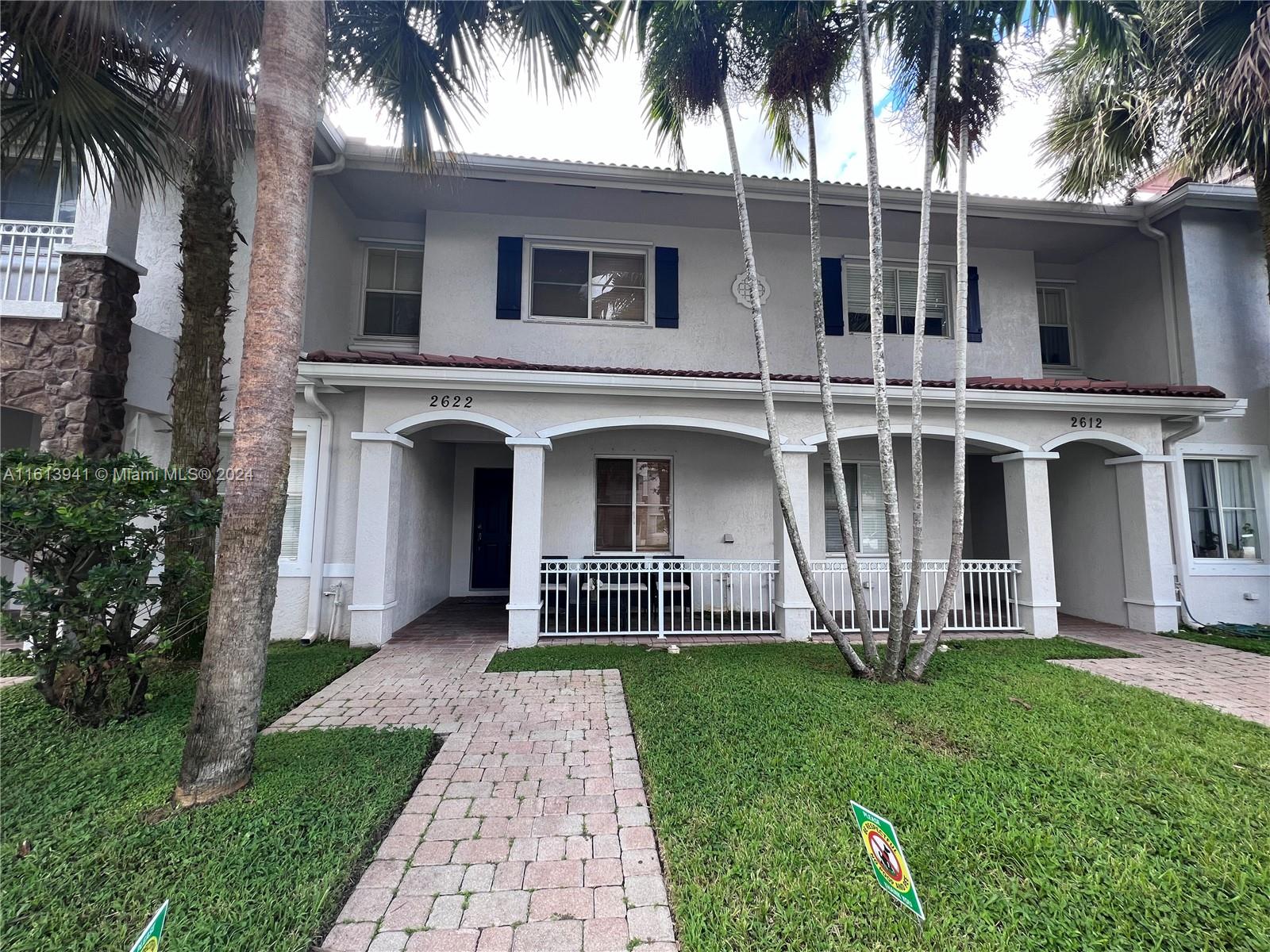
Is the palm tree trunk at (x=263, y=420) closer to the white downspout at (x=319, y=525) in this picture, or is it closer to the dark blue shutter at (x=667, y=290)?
the white downspout at (x=319, y=525)

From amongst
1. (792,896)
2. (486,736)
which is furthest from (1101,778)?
(486,736)

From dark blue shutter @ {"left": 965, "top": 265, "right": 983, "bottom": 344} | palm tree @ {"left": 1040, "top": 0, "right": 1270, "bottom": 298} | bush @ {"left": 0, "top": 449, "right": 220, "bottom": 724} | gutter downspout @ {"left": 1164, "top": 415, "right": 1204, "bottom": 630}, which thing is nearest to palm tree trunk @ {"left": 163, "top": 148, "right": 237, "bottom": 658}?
bush @ {"left": 0, "top": 449, "right": 220, "bottom": 724}

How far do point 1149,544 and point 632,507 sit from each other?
25.9 feet

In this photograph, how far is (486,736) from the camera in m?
4.29

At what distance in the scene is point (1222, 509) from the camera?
29.0 ft

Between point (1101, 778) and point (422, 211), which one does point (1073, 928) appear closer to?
point (1101, 778)

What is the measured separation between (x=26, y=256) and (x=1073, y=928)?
11277 mm

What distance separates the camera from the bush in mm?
3828

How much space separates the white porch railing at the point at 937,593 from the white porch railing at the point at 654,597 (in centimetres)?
96

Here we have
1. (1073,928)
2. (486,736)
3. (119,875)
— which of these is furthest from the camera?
(486,736)

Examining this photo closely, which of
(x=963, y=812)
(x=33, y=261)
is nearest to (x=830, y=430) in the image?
(x=963, y=812)

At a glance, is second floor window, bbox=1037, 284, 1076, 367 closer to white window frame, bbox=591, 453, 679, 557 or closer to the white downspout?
white window frame, bbox=591, 453, 679, 557

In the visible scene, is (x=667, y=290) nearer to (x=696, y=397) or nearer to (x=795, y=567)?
(x=696, y=397)

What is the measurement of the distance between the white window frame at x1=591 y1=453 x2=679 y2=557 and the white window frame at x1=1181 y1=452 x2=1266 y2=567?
8269 mm
